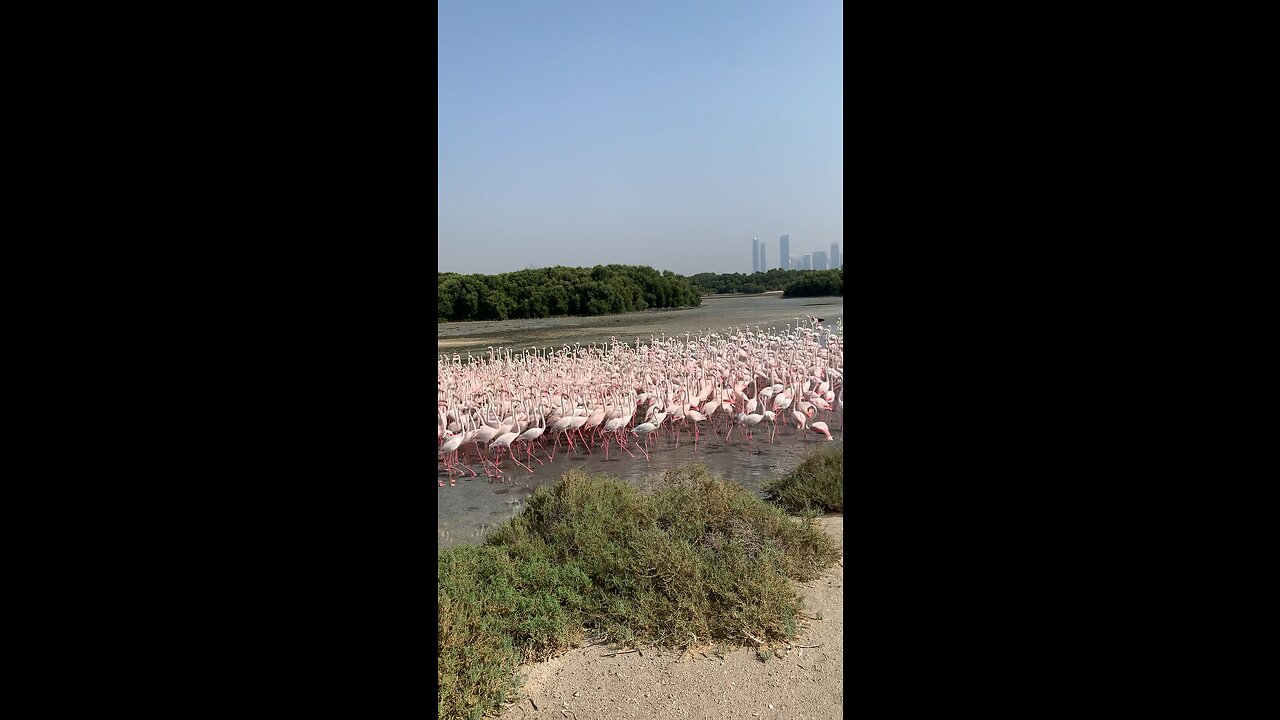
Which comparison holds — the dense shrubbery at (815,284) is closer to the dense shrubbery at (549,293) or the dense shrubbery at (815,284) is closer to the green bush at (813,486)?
the dense shrubbery at (549,293)

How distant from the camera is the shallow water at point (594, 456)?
4113 millimetres

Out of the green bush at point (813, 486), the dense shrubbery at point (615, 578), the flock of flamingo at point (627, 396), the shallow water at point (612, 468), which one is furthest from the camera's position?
the flock of flamingo at point (627, 396)

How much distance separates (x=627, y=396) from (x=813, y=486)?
1485mm

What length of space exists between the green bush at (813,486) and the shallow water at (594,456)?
189mm

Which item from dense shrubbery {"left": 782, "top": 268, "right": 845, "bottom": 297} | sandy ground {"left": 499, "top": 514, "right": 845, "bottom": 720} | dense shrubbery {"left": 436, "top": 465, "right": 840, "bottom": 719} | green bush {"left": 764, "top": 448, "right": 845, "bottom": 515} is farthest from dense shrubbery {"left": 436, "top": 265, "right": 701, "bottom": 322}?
sandy ground {"left": 499, "top": 514, "right": 845, "bottom": 720}

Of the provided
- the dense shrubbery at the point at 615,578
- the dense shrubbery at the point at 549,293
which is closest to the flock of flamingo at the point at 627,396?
the dense shrubbery at the point at 615,578

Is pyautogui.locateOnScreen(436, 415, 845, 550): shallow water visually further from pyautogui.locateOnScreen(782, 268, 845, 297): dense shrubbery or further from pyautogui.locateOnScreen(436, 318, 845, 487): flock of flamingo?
pyautogui.locateOnScreen(782, 268, 845, 297): dense shrubbery

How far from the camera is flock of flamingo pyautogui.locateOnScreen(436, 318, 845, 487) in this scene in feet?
15.3

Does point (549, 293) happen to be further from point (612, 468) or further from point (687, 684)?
point (687, 684)

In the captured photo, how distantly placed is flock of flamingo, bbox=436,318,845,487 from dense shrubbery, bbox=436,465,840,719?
949mm
